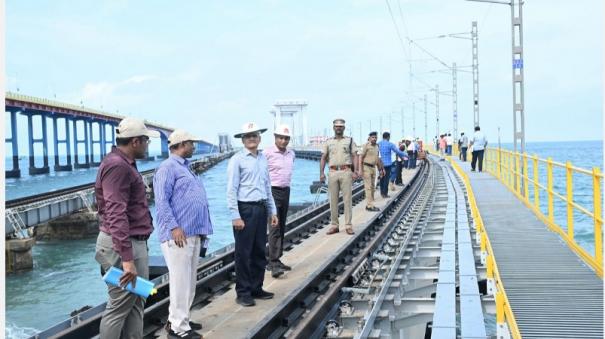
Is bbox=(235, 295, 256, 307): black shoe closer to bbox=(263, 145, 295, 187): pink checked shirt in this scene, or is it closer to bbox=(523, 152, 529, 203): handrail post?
bbox=(263, 145, 295, 187): pink checked shirt

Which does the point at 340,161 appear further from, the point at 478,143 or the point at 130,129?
the point at 478,143

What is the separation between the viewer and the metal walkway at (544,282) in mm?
5758

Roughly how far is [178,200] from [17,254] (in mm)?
20463

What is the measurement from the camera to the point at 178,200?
5.58 m

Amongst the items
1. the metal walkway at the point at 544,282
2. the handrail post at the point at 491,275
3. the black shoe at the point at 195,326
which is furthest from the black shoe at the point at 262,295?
the metal walkway at the point at 544,282

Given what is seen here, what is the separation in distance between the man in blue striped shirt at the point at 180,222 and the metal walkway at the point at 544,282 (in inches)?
114

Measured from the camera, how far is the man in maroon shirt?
4.39 m

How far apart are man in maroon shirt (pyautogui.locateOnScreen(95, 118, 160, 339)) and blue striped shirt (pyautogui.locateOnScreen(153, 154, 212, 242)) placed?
66 cm

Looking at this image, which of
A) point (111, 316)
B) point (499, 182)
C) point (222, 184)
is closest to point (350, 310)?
point (111, 316)

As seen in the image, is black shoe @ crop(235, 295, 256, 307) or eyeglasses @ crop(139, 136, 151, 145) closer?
eyeglasses @ crop(139, 136, 151, 145)

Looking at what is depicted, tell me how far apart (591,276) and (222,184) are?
6561 centimetres

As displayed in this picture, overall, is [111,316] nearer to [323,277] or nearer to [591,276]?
[323,277]

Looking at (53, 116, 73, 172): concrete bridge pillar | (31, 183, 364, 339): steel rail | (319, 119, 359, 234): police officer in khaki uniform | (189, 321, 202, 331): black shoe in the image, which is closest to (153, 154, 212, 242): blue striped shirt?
(189, 321, 202, 331): black shoe

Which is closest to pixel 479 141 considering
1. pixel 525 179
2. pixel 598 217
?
pixel 525 179
